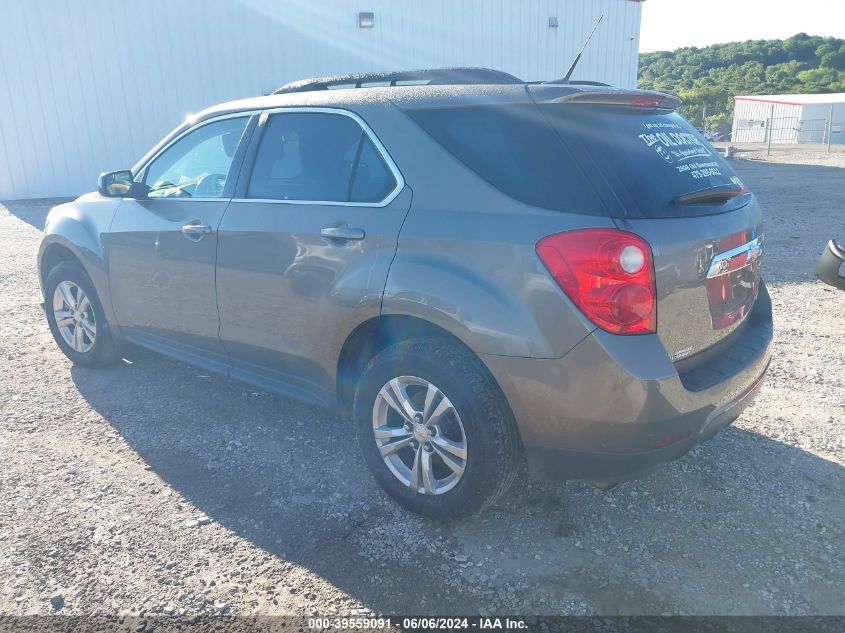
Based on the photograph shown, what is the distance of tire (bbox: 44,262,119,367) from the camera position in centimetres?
460

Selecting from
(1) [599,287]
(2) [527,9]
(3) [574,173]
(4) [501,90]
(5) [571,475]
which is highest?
(2) [527,9]

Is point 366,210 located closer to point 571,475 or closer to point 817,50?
point 571,475

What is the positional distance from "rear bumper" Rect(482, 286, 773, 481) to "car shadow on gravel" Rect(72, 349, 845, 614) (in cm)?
42

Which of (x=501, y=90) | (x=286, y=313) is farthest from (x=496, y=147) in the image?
(x=286, y=313)

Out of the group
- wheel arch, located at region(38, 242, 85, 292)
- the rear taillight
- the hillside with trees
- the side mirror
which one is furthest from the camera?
the hillside with trees

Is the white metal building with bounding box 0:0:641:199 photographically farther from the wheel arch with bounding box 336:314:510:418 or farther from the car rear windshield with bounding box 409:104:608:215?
the car rear windshield with bounding box 409:104:608:215

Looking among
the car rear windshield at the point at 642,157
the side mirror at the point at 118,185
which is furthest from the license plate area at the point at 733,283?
the side mirror at the point at 118,185

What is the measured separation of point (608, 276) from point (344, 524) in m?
1.56

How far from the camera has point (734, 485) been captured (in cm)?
321

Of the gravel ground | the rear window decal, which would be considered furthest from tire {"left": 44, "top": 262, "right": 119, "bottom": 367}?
the rear window decal

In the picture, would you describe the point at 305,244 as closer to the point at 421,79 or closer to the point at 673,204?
the point at 421,79

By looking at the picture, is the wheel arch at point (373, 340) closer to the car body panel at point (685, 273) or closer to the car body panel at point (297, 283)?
the car body panel at point (297, 283)

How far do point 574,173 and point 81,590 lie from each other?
2444 millimetres

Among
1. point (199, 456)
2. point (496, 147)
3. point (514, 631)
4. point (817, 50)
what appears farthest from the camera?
point (817, 50)
